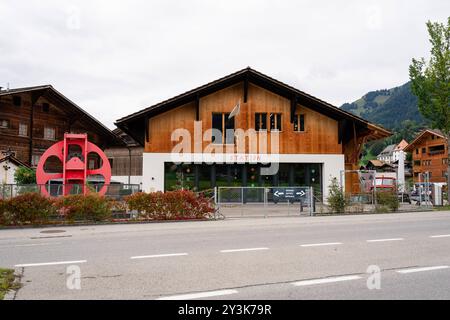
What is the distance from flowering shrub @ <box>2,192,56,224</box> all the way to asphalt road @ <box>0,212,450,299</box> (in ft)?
11.5

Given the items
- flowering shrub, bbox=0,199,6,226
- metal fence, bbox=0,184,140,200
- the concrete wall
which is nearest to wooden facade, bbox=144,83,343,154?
metal fence, bbox=0,184,140,200

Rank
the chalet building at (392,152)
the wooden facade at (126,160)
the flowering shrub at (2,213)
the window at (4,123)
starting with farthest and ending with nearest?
the chalet building at (392,152) → the wooden facade at (126,160) → the window at (4,123) → the flowering shrub at (2,213)

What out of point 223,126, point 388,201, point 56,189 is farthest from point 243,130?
point 56,189

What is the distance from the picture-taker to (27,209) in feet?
52.2

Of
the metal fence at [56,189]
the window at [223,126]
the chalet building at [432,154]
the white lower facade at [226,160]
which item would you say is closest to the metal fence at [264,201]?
the metal fence at [56,189]

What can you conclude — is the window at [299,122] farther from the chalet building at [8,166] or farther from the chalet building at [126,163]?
the chalet building at [126,163]

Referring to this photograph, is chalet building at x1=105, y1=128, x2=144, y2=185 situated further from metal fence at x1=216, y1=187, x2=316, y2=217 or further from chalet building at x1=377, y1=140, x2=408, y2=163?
chalet building at x1=377, y1=140, x2=408, y2=163

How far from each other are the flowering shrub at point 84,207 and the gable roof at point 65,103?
2016 cm

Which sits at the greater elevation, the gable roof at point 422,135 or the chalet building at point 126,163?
the gable roof at point 422,135

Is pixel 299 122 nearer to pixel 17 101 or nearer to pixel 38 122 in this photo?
pixel 38 122

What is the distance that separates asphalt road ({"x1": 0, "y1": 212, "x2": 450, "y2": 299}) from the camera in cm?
571

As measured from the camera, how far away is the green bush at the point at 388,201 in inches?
889
